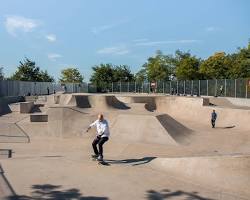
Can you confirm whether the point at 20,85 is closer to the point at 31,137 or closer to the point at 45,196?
the point at 31,137

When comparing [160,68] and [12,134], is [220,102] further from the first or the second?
[160,68]

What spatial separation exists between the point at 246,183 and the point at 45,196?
12.4 feet

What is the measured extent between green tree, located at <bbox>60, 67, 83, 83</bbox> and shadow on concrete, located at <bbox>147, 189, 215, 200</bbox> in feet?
282

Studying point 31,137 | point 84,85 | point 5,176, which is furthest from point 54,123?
point 84,85

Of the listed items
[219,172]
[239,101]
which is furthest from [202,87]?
[219,172]

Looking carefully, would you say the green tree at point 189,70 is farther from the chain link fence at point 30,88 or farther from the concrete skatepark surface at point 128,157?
the concrete skatepark surface at point 128,157

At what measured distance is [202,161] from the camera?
8.39 metres

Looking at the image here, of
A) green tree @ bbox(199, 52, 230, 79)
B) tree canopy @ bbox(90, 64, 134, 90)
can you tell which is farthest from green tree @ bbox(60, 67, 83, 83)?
green tree @ bbox(199, 52, 230, 79)

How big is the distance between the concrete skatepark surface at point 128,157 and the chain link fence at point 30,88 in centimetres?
1172

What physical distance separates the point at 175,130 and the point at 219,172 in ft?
32.8

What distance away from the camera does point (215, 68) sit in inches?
2290

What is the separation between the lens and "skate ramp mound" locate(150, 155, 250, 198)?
767 centimetres

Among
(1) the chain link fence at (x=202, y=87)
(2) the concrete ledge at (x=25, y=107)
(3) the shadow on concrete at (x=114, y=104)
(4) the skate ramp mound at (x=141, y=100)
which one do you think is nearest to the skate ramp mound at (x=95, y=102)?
(3) the shadow on concrete at (x=114, y=104)

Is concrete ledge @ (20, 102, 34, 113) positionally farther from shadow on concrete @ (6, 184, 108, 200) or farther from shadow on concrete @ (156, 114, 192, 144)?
shadow on concrete @ (6, 184, 108, 200)
